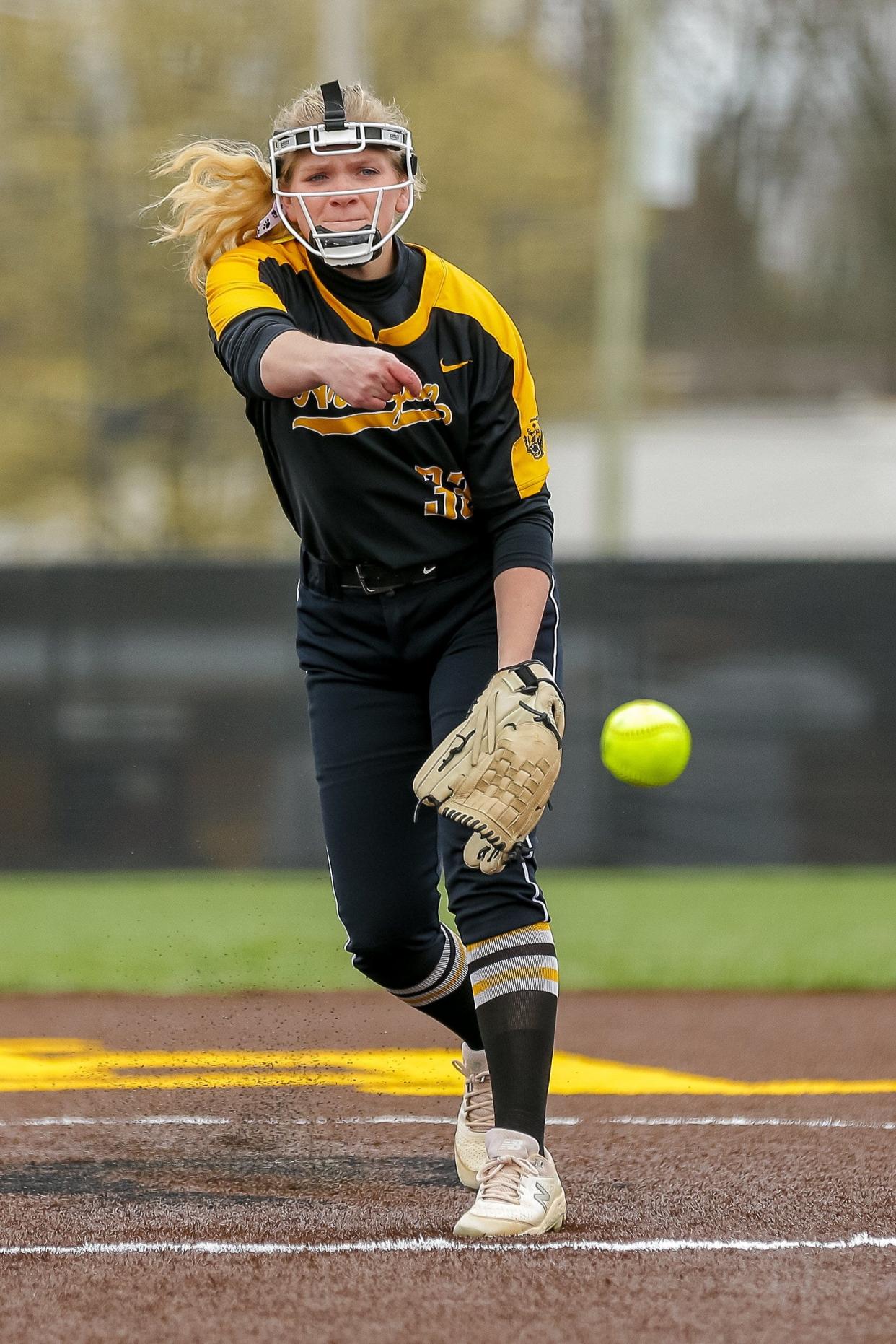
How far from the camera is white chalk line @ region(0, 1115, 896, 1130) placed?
13.0 ft

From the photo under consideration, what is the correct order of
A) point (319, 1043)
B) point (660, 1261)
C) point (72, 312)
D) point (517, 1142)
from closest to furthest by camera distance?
point (660, 1261)
point (517, 1142)
point (319, 1043)
point (72, 312)

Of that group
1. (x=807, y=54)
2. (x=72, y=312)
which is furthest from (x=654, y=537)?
(x=72, y=312)

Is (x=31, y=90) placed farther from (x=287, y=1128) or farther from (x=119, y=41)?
(x=287, y=1128)

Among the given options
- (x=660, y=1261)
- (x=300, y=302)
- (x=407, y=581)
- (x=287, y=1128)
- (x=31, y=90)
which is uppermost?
(x=31, y=90)

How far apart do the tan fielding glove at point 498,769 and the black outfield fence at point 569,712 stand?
462 centimetres

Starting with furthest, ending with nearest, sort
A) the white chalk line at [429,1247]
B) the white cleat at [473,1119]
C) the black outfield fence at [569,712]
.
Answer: the black outfield fence at [569,712]
the white cleat at [473,1119]
the white chalk line at [429,1247]

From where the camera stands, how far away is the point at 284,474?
10.5 feet

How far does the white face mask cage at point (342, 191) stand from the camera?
9.80 feet

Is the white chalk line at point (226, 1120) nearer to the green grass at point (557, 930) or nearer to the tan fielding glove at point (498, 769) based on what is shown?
the tan fielding glove at point (498, 769)

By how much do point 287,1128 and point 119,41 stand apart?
10.5 meters

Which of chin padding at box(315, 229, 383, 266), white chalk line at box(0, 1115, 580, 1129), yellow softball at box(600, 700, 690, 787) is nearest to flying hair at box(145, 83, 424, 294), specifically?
chin padding at box(315, 229, 383, 266)

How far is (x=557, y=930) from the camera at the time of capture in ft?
23.2

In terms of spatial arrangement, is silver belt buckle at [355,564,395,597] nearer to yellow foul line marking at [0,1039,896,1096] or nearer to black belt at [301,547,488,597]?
black belt at [301,547,488,597]

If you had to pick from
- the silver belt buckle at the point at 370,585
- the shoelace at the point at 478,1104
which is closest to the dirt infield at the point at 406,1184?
the shoelace at the point at 478,1104
